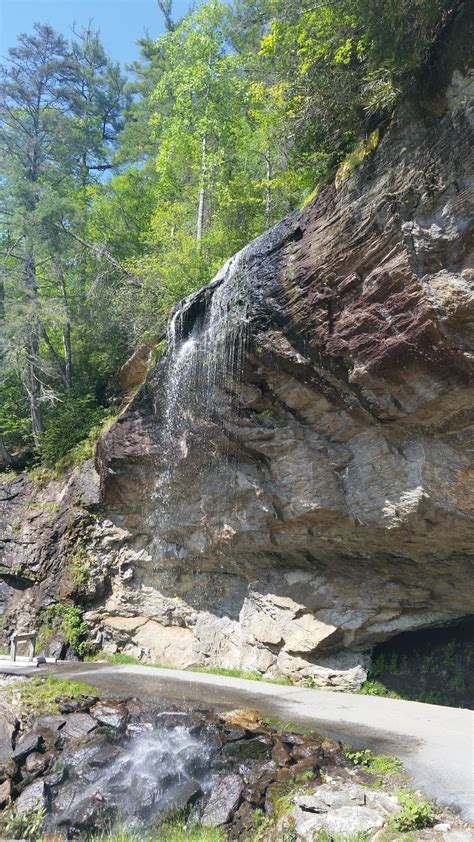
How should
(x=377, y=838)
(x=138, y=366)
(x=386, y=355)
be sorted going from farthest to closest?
(x=138, y=366) → (x=386, y=355) → (x=377, y=838)

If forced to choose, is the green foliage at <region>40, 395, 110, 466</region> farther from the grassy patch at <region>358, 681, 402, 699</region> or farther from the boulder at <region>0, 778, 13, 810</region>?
the boulder at <region>0, 778, 13, 810</region>

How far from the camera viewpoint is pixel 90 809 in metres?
5.40

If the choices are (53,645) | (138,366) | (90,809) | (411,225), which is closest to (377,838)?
(90,809)

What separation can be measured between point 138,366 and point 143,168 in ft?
46.0

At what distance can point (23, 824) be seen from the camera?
17.4 ft

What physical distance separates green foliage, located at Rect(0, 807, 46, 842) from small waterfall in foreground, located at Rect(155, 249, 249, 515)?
6.52 m

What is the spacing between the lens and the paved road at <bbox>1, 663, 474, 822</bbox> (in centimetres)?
508

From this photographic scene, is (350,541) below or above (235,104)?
below

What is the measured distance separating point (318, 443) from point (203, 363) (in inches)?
104

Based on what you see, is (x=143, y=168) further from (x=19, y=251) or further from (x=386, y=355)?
(x=386, y=355)

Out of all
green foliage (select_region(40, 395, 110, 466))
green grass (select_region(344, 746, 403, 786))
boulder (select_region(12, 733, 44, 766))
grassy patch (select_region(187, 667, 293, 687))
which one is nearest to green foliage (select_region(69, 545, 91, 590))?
green foliage (select_region(40, 395, 110, 466))

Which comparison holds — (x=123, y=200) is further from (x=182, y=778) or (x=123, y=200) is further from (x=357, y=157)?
(x=182, y=778)

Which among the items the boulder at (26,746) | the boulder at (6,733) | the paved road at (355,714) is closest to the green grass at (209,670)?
the paved road at (355,714)

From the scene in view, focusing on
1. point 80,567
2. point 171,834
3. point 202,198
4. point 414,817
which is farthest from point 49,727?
point 202,198
